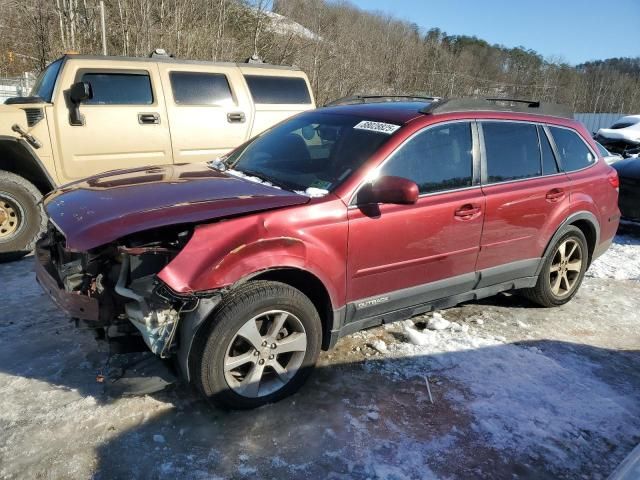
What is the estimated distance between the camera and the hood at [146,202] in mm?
2572

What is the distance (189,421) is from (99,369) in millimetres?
829

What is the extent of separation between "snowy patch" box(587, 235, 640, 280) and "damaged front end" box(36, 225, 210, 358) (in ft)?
16.9

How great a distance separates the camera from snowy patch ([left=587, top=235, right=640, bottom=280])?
235 inches

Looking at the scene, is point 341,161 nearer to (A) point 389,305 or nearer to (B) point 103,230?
(A) point 389,305

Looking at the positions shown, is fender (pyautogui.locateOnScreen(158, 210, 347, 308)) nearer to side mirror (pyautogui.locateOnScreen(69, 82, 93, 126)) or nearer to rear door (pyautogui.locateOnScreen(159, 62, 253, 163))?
side mirror (pyautogui.locateOnScreen(69, 82, 93, 126))

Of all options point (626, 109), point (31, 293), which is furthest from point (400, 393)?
point (626, 109)

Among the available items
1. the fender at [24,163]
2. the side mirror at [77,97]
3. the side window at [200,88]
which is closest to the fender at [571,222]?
the side window at [200,88]

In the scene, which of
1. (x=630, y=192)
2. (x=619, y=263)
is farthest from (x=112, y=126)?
(x=630, y=192)

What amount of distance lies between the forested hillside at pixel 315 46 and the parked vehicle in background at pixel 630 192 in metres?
13.8

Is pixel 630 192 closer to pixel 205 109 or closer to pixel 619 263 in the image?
pixel 619 263

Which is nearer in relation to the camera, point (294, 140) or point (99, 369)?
point (99, 369)

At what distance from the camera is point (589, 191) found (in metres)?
4.59

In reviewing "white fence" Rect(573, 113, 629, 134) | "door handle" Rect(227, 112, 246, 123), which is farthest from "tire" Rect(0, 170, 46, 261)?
"white fence" Rect(573, 113, 629, 134)

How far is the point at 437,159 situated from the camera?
11.7 ft
